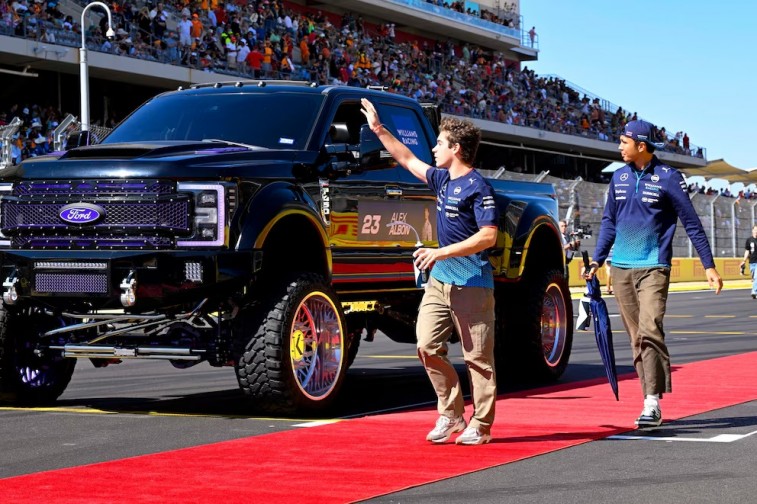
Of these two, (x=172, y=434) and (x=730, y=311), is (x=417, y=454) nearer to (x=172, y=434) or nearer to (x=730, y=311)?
(x=172, y=434)

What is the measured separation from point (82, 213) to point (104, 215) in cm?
16

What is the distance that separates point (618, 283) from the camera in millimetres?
8562

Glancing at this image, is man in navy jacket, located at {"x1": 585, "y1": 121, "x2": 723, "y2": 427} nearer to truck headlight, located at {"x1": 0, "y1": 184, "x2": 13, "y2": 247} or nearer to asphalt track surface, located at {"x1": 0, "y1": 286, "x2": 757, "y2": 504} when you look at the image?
asphalt track surface, located at {"x1": 0, "y1": 286, "x2": 757, "y2": 504}

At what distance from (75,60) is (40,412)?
24698 millimetres

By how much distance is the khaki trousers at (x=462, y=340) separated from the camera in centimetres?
746

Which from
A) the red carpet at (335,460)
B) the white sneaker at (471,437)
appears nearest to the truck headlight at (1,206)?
the red carpet at (335,460)

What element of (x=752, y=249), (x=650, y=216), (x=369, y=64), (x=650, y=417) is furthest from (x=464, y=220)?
(x=369, y=64)

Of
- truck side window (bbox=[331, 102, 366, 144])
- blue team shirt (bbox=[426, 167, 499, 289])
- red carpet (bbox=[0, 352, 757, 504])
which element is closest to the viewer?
red carpet (bbox=[0, 352, 757, 504])

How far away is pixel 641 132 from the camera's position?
853 cm

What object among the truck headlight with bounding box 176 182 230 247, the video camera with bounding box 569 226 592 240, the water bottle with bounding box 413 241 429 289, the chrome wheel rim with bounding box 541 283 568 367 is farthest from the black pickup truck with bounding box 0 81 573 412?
the video camera with bounding box 569 226 592 240

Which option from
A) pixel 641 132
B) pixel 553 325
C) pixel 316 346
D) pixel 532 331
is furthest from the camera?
pixel 553 325

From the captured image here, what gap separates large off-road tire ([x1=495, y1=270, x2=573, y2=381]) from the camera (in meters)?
11.4

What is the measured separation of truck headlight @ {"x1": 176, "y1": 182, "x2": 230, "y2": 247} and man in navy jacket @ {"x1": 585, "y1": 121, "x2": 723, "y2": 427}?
242cm

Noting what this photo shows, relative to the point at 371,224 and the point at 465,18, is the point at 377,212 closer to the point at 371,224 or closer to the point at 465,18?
the point at 371,224
